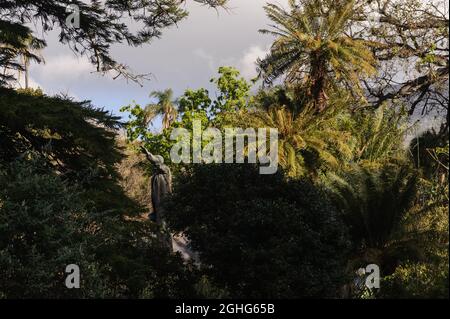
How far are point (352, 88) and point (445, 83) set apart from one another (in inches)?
114

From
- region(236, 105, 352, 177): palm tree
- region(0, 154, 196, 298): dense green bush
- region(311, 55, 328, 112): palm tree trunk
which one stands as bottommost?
region(0, 154, 196, 298): dense green bush

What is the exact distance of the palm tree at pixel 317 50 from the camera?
17.0m

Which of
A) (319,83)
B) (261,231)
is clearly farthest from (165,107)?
(261,231)

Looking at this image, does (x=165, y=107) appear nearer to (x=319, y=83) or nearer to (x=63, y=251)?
(x=319, y=83)

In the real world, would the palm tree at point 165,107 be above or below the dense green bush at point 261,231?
above

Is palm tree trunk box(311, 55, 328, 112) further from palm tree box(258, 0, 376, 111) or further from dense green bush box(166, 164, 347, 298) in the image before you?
dense green bush box(166, 164, 347, 298)

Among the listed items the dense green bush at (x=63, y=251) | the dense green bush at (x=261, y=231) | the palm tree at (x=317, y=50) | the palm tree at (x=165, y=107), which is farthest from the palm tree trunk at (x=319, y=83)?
the palm tree at (x=165, y=107)

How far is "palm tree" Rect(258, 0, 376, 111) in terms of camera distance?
16969 millimetres

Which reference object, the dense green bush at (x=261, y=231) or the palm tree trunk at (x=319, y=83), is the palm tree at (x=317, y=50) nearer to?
the palm tree trunk at (x=319, y=83)

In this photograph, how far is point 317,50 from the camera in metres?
17.3

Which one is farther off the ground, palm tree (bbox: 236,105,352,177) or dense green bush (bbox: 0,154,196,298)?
palm tree (bbox: 236,105,352,177)

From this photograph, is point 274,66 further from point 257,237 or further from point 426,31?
point 257,237

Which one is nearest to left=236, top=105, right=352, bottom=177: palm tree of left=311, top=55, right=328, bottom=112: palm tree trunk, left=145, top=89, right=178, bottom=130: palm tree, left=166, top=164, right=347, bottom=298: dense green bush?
left=311, top=55, right=328, bottom=112: palm tree trunk

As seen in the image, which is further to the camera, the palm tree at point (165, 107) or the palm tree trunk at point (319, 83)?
the palm tree at point (165, 107)
